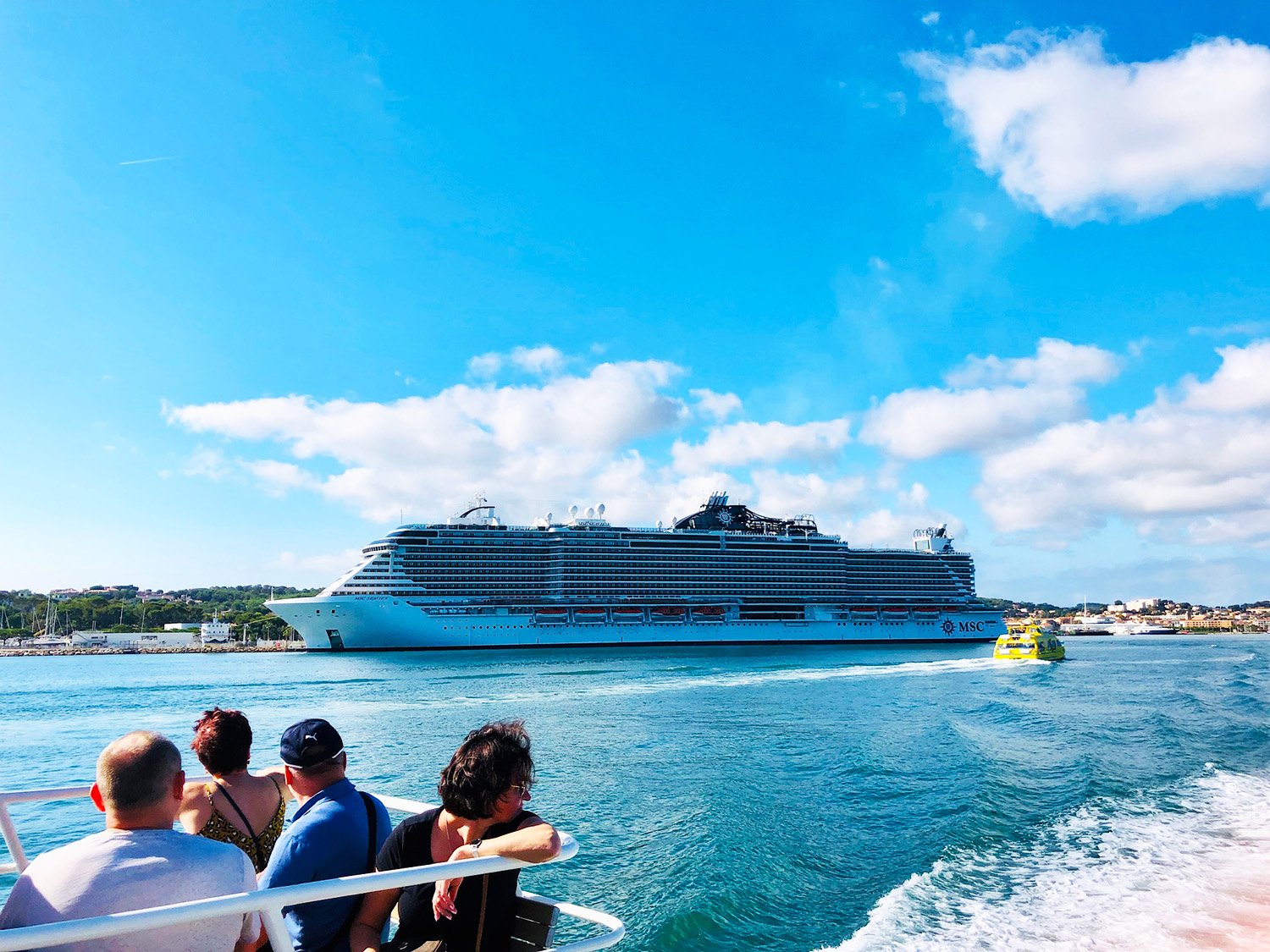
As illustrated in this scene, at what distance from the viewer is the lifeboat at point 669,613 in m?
74.2

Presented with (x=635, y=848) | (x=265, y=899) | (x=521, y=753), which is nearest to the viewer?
(x=265, y=899)

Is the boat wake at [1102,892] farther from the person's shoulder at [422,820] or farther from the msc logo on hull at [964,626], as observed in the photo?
the msc logo on hull at [964,626]

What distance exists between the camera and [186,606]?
152m

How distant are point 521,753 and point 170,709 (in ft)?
114

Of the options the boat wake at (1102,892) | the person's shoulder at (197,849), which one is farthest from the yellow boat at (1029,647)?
the person's shoulder at (197,849)

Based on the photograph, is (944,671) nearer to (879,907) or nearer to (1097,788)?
(1097,788)

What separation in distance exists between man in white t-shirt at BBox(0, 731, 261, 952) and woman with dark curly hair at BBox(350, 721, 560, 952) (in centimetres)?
78

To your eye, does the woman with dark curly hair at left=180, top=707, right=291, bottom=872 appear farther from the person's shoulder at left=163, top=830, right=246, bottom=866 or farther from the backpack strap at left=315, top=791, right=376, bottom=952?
the person's shoulder at left=163, top=830, right=246, bottom=866

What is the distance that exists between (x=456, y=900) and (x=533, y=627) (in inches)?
2665

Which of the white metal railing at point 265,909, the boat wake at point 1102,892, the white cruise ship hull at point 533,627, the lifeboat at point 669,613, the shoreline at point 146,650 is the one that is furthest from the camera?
the shoreline at point 146,650

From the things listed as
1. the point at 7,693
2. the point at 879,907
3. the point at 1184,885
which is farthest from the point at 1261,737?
the point at 7,693

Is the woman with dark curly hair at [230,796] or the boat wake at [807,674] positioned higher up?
the woman with dark curly hair at [230,796]

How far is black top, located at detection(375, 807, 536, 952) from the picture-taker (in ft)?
10.3

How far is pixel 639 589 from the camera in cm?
7575
